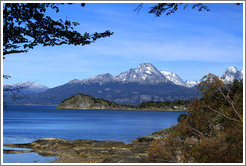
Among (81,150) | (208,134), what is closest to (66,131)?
(81,150)

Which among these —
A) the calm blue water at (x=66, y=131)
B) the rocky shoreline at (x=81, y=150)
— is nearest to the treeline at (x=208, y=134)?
the rocky shoreline at (x=81, y=150)

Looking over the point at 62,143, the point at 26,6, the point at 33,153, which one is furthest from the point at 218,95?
the point at 62,143

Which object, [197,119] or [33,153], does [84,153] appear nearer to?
[33,153]

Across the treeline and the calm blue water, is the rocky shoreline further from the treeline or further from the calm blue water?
the treeline

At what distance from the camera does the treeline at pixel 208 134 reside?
11766 mm

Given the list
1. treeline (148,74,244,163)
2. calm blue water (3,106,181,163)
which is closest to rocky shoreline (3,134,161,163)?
calm blue water (3,106,181,163)

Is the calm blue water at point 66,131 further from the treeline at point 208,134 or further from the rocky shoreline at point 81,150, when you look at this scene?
the treeline at point 208,134

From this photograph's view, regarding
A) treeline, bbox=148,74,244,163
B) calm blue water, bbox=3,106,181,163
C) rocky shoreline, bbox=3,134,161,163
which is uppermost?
treeline, bbox=148,74,244,163

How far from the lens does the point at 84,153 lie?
Result: 25.9 meters

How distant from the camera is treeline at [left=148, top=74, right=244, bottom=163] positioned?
11.8 meters

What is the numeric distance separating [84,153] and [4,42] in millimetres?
15089

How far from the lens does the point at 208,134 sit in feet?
46.5

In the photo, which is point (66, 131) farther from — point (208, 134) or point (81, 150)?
point (208, 134)

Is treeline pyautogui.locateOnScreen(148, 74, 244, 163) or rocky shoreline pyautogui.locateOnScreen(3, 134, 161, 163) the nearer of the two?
treeline pyautogui.locateOnScreen(148, 74, 244, 163)
